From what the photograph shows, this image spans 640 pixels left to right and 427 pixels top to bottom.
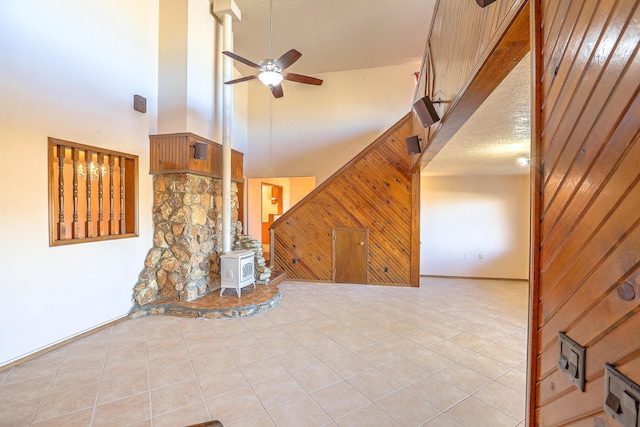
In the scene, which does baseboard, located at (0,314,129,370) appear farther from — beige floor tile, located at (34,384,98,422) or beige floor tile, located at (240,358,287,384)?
beige floor tile, located at (240,358,287,384)

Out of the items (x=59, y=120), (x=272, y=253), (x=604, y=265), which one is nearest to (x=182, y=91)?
(x=59, y=120)

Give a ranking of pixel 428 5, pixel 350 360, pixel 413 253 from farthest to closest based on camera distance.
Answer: pixel 413 253, pixel 428 5, pixel 350 360

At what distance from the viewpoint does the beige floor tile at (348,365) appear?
2.57 metres

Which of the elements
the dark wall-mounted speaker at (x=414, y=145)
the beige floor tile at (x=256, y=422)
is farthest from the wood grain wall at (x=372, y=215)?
the beige floor tile at (x=256, y=422)

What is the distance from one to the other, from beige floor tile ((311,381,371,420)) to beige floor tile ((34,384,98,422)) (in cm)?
182

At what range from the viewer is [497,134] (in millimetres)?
3000

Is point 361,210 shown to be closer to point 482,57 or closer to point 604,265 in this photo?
point 482,57

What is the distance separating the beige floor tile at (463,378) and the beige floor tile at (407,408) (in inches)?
17.1

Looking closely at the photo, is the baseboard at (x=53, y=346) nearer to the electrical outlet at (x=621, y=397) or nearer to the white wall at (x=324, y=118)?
the electrical outlet at (x=621, y=397)

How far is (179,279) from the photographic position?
13.7 ft

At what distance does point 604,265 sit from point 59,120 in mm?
4481

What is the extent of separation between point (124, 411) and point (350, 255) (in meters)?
4.32

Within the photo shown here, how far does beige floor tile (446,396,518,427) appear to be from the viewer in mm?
1971

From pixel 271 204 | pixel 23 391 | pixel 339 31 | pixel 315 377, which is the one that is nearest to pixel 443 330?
pixel 315 377
